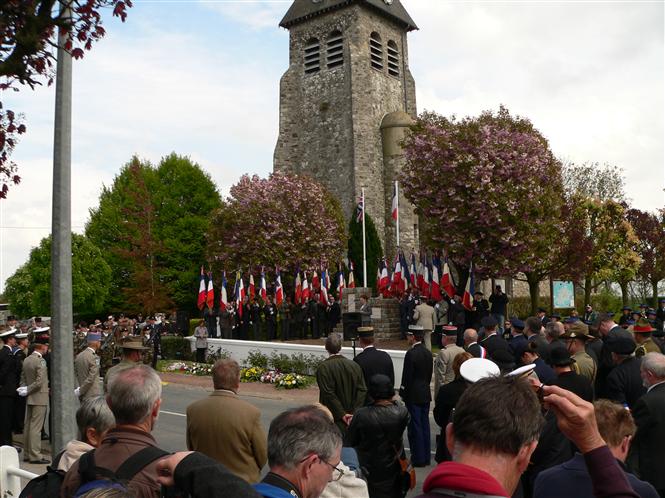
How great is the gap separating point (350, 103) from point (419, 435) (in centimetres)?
3712

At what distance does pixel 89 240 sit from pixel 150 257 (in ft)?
32.2

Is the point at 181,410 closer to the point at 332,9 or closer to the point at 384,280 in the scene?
the point at 384,280

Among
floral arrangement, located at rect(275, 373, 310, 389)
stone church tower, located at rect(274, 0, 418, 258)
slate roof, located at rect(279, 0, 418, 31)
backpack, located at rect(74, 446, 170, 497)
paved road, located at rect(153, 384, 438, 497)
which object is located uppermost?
slate roof, located at rect(279, 0, 418, 31)

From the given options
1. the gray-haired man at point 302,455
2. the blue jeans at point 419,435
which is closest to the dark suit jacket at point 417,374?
the blue jeans at point 419,435

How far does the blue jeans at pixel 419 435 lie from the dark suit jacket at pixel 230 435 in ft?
16.5

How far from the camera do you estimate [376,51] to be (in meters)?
47.6

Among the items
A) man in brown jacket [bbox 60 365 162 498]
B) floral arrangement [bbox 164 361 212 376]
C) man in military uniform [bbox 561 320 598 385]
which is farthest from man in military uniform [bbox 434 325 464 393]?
floral arrangement [bbox 164 361 212 376]

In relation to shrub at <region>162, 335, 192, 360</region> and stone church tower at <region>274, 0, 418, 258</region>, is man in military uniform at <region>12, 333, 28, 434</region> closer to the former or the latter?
shrub at <region>162, 335, 192, 360</region>

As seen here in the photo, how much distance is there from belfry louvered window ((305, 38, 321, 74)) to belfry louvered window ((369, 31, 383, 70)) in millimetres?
3751

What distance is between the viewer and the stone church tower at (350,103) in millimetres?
44688

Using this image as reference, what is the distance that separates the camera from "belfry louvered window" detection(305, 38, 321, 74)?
1865 inches

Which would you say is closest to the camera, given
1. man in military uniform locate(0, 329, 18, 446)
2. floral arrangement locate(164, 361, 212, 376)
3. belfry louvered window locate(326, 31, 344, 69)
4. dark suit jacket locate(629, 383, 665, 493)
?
dark suit jacket locate(629, 383, 665, 493)

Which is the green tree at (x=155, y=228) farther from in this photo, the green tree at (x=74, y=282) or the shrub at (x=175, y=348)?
the shrub at (x=175, y=348)

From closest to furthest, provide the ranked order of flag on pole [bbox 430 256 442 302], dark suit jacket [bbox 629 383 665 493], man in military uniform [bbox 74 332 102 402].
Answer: dark suit jacket [bbox 629 383 665 493] < man in military uniform [bbox 74 332 102 402] < flag on pole [bbox 430 256 442 302]
